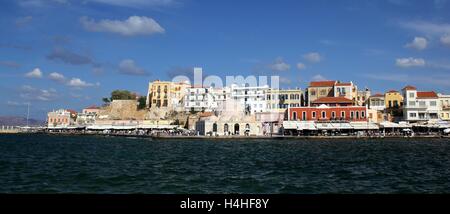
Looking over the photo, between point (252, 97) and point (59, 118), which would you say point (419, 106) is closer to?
point (252, 97)

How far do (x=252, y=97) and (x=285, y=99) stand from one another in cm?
649

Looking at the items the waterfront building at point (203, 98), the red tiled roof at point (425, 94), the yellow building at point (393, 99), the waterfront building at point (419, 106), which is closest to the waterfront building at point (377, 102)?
the yellow building at point (393, 99)

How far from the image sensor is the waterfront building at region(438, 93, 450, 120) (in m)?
66.7

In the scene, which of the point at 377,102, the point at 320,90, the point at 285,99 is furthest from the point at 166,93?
the point at 377,102

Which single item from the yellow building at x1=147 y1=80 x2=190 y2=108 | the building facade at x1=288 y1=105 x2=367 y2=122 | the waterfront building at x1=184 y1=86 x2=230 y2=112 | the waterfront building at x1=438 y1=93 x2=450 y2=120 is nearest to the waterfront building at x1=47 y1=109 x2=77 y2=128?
the yellow building at x1=147 y1=80 x2=190 y2=108

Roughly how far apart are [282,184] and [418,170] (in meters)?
8.77

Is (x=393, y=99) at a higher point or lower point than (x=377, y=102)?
higher

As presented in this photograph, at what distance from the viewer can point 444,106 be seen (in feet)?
225

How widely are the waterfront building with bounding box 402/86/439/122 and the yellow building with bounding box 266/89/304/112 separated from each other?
57.4 feet

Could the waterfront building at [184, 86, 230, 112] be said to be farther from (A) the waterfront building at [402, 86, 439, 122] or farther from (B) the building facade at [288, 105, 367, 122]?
(A) the waterfront building at [402, 86, 439, 122]

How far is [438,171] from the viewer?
20.7 meters

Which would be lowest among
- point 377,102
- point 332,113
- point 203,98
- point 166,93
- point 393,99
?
point 332,113

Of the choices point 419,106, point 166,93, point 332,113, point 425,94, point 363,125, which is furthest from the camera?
point 166,93

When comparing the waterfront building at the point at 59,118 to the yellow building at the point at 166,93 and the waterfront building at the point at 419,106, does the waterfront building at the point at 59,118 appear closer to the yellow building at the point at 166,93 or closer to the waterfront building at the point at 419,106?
the yellow building at the point at 166,93
